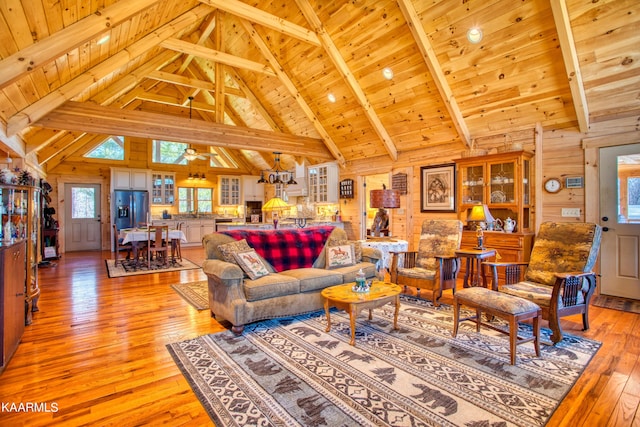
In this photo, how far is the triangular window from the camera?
9633 mm

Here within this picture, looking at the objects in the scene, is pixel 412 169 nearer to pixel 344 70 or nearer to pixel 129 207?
pixel 344 70

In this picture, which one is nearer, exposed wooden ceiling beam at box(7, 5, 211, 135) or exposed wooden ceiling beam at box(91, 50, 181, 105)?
exposed wooden ceiling beam at box(7, 5, 211, 135)

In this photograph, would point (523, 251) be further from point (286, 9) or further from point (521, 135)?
Result: point (286, 9)

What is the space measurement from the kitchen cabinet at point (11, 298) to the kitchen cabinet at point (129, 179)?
23.4 ft

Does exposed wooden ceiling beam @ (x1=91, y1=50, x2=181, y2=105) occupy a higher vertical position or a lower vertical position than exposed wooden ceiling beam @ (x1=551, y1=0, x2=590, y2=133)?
higher

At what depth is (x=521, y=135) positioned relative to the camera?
516 cm

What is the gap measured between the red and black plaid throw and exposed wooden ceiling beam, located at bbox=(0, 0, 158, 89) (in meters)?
2.36

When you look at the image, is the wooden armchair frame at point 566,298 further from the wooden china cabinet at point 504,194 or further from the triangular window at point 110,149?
the triangular window at point 110,149

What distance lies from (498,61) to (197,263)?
6612 mm

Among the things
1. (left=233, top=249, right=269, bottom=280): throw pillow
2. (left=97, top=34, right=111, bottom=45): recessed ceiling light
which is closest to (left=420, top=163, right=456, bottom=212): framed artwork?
(left=233, top=249, right=269, bottom=280): throw pillow

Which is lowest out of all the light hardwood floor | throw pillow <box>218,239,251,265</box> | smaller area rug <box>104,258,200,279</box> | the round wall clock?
the light hardwood floor

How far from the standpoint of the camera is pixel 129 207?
31.7ft

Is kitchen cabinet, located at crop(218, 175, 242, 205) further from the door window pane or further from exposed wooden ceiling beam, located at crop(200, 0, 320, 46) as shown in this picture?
exposed wooden ceiling beam, located at crop(200, 0, 320, 46)

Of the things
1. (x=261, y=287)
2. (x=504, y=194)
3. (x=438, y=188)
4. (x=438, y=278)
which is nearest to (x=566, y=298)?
(x=438, y=278)
